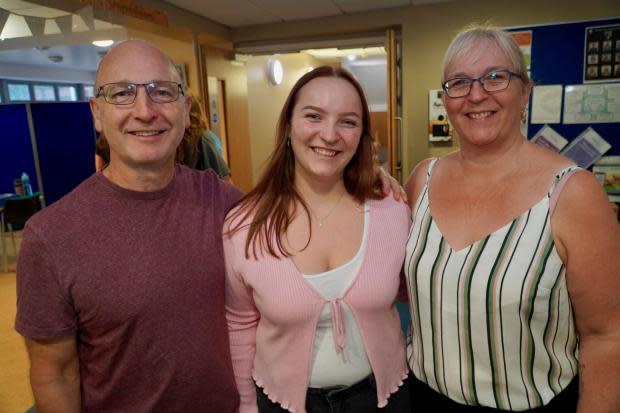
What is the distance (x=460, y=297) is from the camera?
43.5 inches

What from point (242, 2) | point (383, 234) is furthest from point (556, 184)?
point (242, 2)

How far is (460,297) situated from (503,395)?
10.9 inches

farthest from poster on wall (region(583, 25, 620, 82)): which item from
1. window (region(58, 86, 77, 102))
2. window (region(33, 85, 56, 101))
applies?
window (region(58, 86, 77, 102))

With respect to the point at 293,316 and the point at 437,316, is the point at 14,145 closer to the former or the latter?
the point at 293,316

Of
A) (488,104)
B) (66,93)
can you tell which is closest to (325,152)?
(488,104)

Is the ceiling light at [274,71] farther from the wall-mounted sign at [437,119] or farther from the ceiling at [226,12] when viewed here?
the wall-mounted sign at [437,119]

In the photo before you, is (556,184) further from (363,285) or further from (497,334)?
(363,285)

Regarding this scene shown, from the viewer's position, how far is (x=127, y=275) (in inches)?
41.6

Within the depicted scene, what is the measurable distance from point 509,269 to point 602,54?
3518mm

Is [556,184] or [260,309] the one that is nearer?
[556,184]

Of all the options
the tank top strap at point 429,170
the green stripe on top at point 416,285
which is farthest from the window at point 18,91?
the green stripe on top at point 416,285

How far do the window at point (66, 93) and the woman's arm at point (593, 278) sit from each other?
A: 11.9m

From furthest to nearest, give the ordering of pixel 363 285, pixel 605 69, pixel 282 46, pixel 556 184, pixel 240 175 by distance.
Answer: pixel 240 175 → pixel 282 46 → pixel 605 69 → pixel 363 285 → pixel 556 184

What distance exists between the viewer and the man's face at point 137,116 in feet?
3.54
